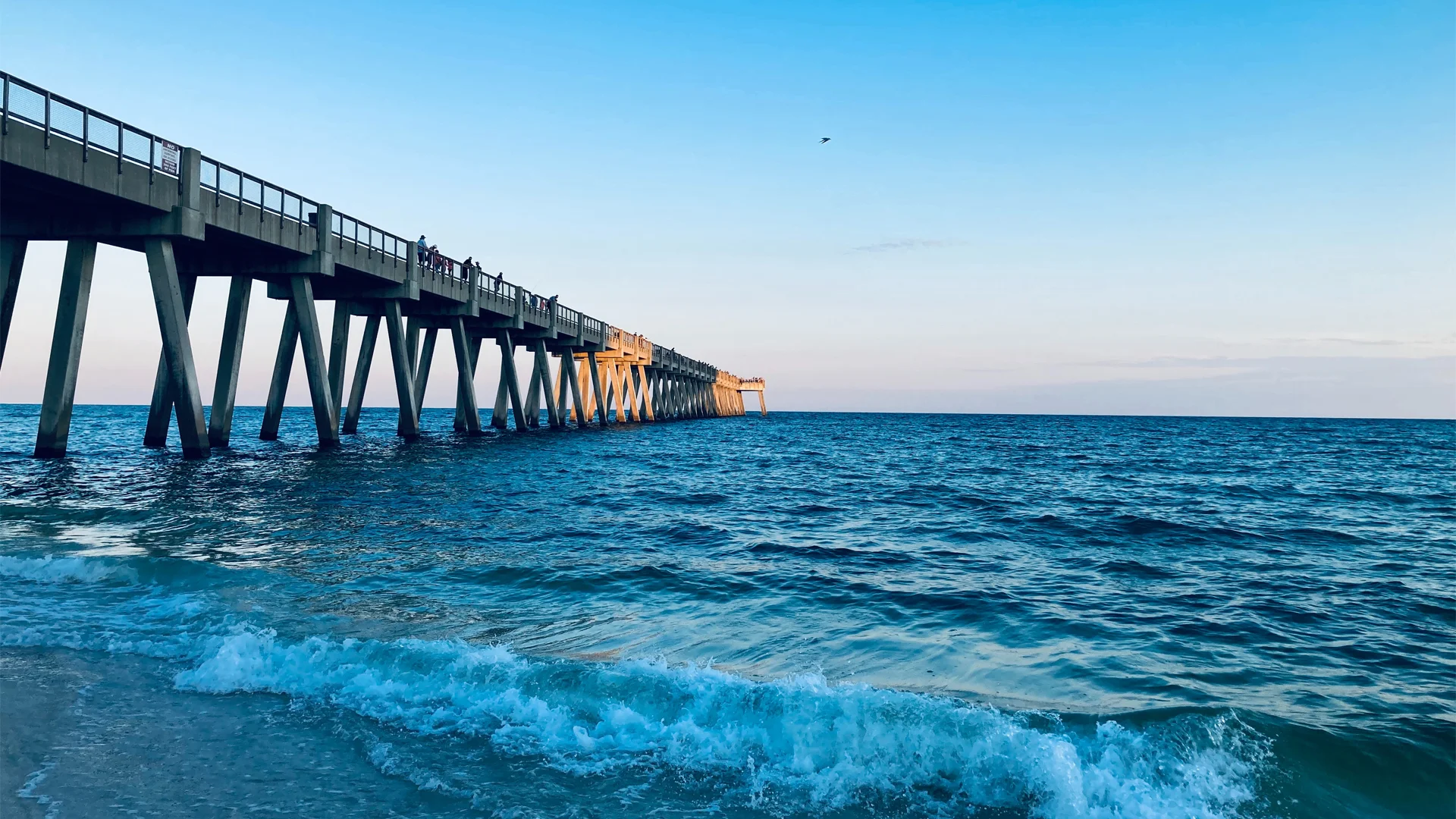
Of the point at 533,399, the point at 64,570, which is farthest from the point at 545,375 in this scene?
the point at 64,570

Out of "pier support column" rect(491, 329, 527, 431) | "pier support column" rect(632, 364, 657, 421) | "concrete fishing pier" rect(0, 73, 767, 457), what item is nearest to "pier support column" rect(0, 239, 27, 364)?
"concrete fishing pier" rect(0, 73, 767, 457)

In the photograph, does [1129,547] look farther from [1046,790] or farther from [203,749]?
[203,749]

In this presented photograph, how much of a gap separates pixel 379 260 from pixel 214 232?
7705mm

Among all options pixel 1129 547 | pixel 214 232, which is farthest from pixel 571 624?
pixel 214 232

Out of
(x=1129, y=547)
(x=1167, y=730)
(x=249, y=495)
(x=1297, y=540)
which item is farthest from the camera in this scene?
(x=249, y=495)

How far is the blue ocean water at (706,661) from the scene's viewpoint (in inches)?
193

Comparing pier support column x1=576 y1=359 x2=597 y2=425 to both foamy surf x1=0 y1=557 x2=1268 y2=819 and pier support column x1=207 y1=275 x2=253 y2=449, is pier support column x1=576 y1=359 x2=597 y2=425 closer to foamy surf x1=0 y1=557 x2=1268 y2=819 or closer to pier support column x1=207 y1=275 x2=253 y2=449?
pier support column x1=207 y1=275 x2=253 y2=449

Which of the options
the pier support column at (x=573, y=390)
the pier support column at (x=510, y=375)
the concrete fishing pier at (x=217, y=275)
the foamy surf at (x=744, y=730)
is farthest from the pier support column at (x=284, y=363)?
the foamy surf at (x=744, y=730)

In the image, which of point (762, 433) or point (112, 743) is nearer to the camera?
point (112, 743)

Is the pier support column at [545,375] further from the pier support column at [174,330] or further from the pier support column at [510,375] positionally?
the pier support column at [174,330]

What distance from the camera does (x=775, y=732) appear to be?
18.4ft

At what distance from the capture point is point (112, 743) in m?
5.14

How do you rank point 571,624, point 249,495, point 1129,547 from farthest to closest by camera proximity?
point 249,495, point 1129,547, point 571,624

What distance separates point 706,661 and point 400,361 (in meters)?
29.7
